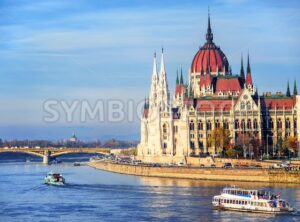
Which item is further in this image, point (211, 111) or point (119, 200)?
point (211, 111)

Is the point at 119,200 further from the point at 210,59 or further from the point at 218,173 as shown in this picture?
the point at 210,59

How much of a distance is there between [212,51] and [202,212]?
217ft

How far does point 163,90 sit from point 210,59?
7633 millimetres

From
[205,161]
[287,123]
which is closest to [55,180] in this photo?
[205,161]

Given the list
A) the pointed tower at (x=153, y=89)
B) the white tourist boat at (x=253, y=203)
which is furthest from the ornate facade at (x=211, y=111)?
the white tourist boat at (x=253, y=203)

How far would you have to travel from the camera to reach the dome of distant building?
422 ft

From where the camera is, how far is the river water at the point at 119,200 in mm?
63653

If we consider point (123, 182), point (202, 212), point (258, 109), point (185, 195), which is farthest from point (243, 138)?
point (202, 212)

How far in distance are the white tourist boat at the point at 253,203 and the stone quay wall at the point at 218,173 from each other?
19.4 metres

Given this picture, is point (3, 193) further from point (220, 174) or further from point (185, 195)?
point (220, 174)

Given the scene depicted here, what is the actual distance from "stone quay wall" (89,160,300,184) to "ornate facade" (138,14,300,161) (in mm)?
8886

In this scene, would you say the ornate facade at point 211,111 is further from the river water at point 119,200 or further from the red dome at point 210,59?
the river water at point 119,200

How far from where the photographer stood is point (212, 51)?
130000mm

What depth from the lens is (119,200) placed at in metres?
73.9
